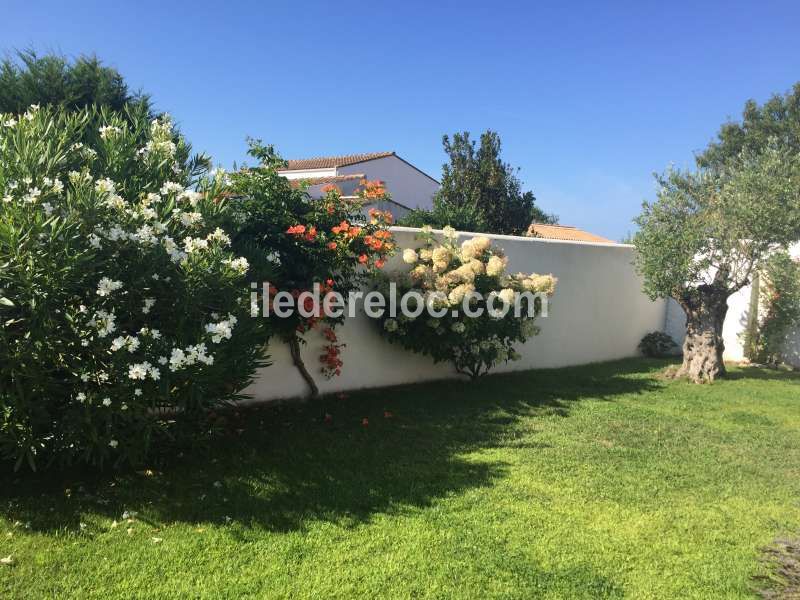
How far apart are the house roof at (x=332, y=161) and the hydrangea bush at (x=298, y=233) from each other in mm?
23493

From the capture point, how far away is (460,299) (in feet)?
25.7

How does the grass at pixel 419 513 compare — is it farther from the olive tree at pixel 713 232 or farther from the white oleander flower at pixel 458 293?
the olive tree at pixel 713 232

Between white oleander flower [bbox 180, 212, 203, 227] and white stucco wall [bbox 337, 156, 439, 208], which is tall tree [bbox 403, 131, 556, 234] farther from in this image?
white oleander flower [bbox 180, 212, 203, 227]

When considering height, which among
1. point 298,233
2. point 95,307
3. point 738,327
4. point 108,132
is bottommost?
point 95,307

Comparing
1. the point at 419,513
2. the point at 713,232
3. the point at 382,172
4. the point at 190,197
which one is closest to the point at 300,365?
the point at 190,197

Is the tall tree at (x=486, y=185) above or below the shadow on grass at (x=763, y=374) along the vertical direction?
above

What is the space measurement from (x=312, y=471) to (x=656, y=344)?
10.5 m

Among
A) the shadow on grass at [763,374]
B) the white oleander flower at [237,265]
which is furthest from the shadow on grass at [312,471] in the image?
the shadow on grass at [763,374]

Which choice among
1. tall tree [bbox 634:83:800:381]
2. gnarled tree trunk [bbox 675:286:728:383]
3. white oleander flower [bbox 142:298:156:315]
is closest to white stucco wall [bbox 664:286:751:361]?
tall tree [bbox 634:83:800:381]

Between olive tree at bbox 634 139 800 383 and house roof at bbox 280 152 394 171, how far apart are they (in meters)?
22.0

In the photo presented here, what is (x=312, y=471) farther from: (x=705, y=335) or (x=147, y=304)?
(x=705, y=335)

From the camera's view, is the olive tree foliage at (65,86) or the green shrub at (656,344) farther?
the green shrub at (656,344)

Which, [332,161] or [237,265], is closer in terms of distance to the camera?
[237,265]

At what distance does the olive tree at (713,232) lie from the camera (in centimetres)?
919
